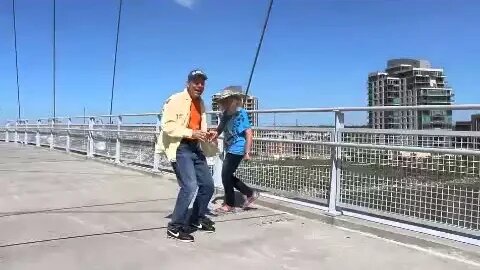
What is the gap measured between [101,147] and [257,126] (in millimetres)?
7836

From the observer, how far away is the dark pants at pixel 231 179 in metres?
7.27

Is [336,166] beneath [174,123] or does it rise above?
beneath

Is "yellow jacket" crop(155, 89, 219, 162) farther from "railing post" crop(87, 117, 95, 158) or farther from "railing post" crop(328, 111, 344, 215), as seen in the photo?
"railing post" crop(87, 117, 95, 158)

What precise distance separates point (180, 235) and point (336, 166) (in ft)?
6.73

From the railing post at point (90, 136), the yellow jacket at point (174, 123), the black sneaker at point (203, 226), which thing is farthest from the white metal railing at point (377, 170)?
the railing post at point (90, 136)

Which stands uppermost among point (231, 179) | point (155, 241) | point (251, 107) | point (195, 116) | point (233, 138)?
point (251, 107)

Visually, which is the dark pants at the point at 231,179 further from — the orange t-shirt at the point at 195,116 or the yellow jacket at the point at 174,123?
the yellow jacket at the point at 174,123

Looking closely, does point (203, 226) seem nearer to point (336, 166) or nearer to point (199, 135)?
point (199, 135)

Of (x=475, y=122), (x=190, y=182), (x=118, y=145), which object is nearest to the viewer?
(x=475, y=122)

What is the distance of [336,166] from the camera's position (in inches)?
265

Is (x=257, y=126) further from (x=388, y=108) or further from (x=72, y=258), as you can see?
(x=72, y=258)

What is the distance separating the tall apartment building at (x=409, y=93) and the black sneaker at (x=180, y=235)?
2308 mm

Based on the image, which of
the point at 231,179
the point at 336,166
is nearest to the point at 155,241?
the point at 231,179

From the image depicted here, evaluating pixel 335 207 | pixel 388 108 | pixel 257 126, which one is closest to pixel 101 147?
pixel 257 126
